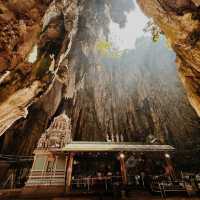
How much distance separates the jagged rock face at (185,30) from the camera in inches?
271

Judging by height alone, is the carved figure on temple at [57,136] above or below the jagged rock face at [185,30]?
below

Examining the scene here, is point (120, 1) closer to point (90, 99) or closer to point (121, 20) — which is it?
point (121, 20)

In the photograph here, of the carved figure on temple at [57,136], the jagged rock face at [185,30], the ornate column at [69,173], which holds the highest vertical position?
the jagged rock face at [185,30]

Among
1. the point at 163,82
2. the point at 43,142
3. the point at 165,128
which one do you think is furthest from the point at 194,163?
the point at 43,142

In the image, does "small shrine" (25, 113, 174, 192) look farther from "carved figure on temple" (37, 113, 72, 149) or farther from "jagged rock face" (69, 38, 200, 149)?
"jagged rock face" (69, 38, 200, 149)

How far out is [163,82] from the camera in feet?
68.5

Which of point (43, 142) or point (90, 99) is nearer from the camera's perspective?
point (43, 142)

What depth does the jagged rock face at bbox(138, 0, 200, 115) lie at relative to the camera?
6879 mm

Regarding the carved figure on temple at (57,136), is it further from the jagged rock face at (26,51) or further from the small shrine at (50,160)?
the jagged rock face at (26,51)

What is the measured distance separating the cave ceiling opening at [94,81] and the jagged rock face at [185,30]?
188mm

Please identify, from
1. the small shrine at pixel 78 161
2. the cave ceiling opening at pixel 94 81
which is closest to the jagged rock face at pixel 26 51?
the cave ceiling opening at pixel 94 81

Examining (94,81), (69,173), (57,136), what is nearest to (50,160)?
(57,136)

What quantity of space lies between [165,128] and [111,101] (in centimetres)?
822

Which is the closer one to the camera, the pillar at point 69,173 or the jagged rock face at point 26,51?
the jagged rock face at point 26,51
